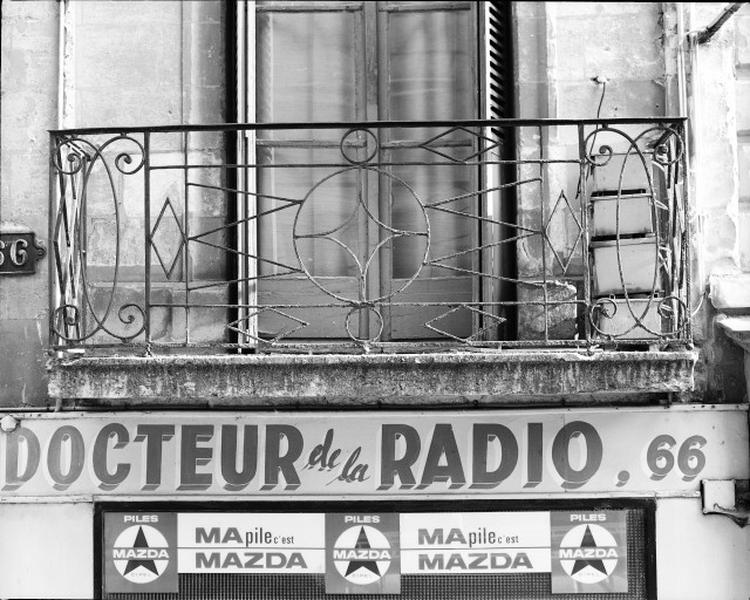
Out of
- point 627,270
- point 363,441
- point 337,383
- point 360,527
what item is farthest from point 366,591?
point 627,270

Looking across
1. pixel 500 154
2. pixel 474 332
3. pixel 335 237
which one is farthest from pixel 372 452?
pixel 500 154

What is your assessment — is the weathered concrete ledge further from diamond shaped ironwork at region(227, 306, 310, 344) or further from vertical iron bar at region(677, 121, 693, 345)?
diamond shaped ironwork at region(227, 306, 310, 344)

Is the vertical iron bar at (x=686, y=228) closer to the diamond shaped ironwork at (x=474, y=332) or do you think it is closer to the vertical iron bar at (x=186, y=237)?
the diamond shaped ironwork at (x=474, y=332)

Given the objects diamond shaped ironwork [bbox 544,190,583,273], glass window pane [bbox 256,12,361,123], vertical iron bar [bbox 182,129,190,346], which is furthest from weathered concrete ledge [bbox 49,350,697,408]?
glass window pane [bbox 256,12,361,123]

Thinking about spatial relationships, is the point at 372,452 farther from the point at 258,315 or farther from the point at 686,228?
the point at 686,228

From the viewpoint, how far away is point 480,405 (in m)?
6.07

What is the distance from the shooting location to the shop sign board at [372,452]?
19.5 feet

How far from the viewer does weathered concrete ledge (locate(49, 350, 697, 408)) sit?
215 inches

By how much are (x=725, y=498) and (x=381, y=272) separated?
7.04ft

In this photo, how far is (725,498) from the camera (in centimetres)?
588

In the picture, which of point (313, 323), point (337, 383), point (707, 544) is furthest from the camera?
point (313, 323)

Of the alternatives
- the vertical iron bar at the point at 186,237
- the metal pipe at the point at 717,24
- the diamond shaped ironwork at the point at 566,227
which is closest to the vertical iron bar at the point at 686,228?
the diamond shaped ironwork at the point at 566,227

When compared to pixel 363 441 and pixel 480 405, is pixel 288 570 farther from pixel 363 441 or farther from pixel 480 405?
pixel 480 405

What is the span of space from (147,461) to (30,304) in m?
1.07
